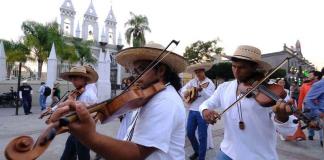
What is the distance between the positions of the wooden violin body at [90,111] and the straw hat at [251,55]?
4.02 feet

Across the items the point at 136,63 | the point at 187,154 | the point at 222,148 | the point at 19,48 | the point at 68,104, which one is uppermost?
the point at 19,48

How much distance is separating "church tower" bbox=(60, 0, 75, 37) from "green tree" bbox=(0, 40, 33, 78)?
1955 cm

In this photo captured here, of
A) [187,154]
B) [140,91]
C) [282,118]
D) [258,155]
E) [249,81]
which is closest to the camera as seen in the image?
[140,91]

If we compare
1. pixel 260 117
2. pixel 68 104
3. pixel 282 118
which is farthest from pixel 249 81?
pixel 68 104

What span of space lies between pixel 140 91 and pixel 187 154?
4688 mm

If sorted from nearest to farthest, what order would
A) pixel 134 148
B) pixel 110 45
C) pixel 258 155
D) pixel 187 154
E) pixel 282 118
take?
1. pixel 134 148
2. pixel 282 118
3. pixel 258 155
4. pixel 187 154
5. pixel 110 45

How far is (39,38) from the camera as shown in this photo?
33750mm

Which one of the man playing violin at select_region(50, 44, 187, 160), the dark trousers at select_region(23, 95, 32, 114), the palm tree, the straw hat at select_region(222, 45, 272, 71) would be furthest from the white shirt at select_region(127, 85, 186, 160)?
the palm tree

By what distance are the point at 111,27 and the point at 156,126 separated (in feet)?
206

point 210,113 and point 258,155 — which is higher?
point 210,113

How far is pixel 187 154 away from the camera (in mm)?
6203

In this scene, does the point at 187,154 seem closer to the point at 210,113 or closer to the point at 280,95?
the point at 210,113

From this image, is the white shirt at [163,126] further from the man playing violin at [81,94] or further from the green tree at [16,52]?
the green tree at [16,52]

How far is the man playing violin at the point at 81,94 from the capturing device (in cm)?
423
